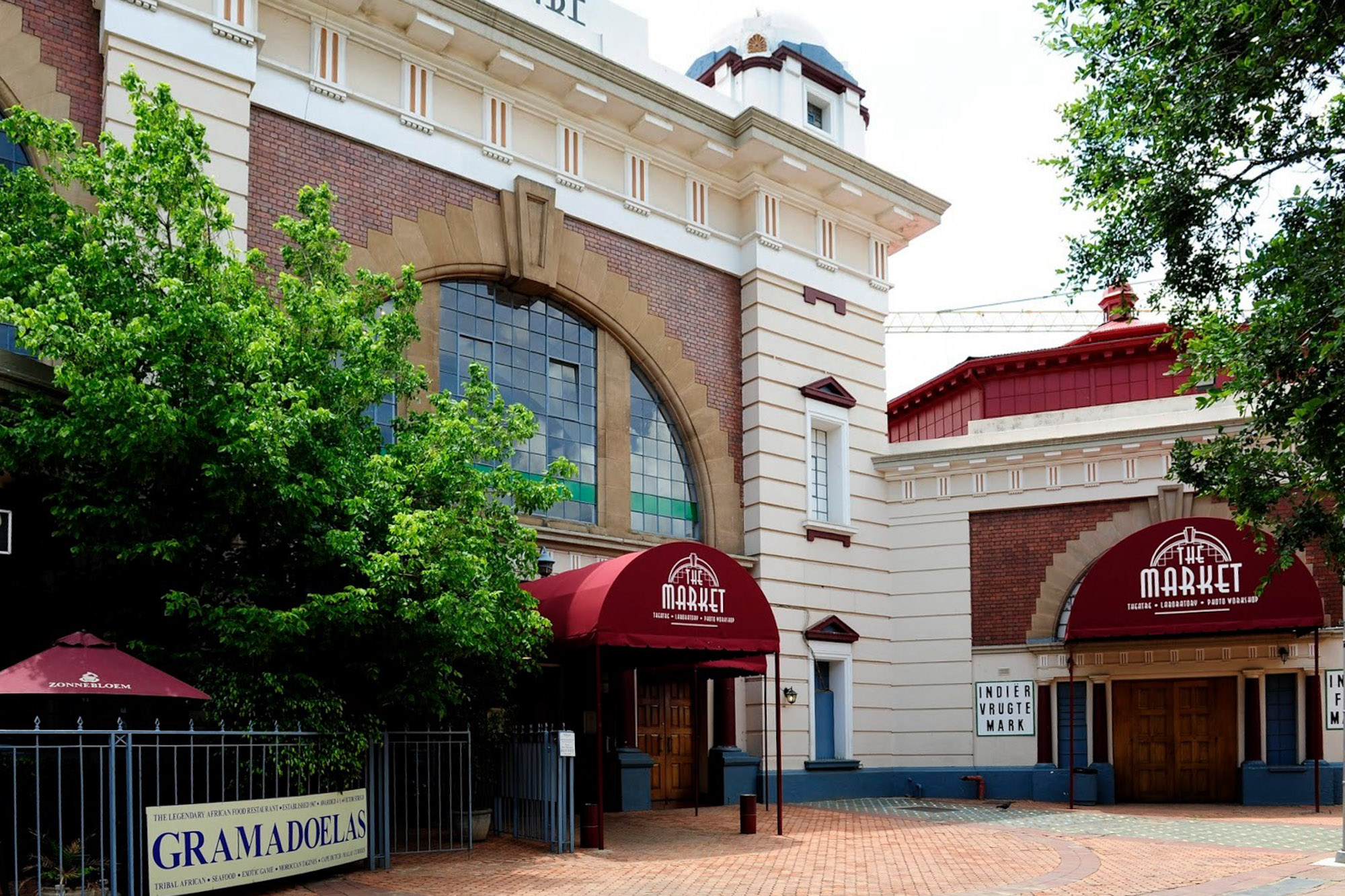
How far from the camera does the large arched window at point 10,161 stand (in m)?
16.1

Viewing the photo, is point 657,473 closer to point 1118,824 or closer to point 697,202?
point 697,202

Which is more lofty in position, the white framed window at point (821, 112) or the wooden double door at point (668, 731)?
the white framed window at point (821, 112)

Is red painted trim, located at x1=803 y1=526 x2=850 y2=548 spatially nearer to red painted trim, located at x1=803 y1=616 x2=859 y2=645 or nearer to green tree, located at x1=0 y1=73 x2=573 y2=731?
red painted trim, located at x1=803 y1=616 x2=859 y2=645

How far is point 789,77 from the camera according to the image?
2606 centimetres

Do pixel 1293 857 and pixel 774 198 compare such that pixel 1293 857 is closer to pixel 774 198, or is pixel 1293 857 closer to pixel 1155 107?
pixel 1155 107

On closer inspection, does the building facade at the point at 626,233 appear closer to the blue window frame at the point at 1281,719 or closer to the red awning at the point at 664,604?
the red awning at the point at 664,604

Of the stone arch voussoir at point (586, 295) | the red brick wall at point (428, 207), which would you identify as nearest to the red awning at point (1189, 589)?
the stone arch voussoir at point (586, 295)

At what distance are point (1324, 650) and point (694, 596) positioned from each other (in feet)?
41.2

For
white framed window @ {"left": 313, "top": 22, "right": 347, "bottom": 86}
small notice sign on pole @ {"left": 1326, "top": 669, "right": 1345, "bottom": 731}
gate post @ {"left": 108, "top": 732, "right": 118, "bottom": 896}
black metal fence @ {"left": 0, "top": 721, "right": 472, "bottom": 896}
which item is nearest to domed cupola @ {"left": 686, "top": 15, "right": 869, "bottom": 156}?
white framed window @ {"left": 313, "top": 22, "right": 347, "bottom": 86}

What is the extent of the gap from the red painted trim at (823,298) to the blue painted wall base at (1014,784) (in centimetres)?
919

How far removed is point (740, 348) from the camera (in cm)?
2477

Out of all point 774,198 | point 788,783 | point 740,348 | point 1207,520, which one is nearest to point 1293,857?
point 1207,520

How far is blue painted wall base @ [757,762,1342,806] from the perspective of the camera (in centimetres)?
2219

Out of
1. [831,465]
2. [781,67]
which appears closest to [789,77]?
[781,67]
